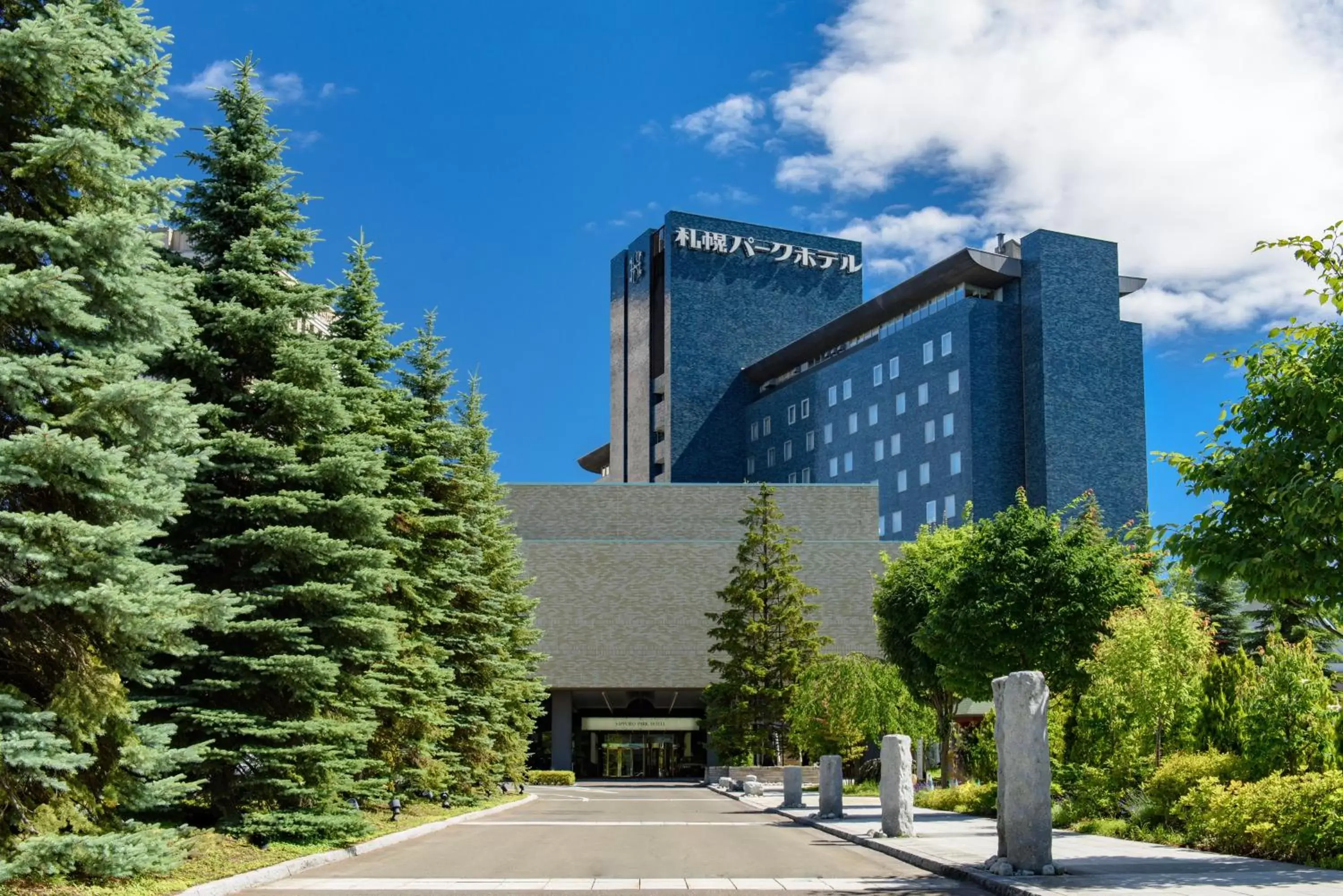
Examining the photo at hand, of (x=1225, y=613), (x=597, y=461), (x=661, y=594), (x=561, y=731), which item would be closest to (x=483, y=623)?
(x=661, y=594)

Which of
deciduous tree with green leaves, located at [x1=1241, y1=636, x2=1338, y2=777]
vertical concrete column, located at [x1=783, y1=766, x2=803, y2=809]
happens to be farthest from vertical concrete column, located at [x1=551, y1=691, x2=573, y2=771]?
deciduous tree with green leaves, located at [x1=1241, y1=636, x2=1338, y2=777]

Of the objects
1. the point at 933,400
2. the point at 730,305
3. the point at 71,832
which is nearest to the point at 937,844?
the point at 71,832

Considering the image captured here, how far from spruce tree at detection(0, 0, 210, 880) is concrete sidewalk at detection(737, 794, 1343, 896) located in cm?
920

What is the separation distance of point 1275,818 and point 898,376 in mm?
66541

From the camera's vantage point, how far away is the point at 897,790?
76.3ft

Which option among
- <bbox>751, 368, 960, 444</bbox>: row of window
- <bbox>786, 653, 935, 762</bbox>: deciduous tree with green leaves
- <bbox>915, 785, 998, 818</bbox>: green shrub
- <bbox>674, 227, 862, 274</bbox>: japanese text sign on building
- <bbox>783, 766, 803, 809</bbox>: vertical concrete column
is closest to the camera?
<bbox>915, 785, 998, 818</bbox>: green shrub

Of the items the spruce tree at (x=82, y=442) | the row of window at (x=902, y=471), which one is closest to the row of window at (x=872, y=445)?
the row of window at (x=902, y=471)

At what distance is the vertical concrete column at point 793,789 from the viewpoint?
3659 centimetres

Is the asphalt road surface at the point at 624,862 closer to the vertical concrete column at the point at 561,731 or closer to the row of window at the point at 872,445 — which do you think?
the vertical concrete column at the point at 561,731

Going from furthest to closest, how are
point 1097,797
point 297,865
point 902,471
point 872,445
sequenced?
1. point 872,445
2. point 902,471
3. point 1097,797
4. point 297,865

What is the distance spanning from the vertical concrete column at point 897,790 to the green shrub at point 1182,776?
403 centimetres

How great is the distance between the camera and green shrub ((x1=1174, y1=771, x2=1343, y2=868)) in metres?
16.2

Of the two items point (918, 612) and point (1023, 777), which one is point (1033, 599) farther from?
point (918, 612)

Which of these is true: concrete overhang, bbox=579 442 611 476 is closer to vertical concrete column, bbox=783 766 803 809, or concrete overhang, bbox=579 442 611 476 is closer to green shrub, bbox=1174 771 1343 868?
vertical concrete column, bbox=783 766 803 809
